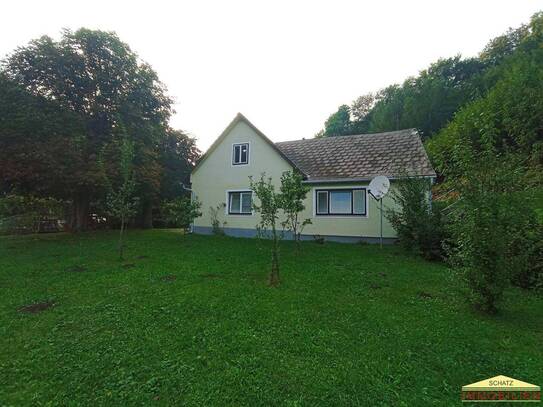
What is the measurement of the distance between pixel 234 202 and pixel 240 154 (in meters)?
2.93

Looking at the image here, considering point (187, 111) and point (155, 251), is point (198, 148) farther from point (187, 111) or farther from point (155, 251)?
point (155, 251)

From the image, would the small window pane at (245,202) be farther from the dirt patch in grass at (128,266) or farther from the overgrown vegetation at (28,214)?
the overgrown vegetation at (28,214)

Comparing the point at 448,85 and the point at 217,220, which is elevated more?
the point at 448,85

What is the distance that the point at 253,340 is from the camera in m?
3.89

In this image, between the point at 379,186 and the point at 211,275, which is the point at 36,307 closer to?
the point at 211,275

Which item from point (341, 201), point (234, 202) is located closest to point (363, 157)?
point (341, 201)

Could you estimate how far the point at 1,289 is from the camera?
20.5ft

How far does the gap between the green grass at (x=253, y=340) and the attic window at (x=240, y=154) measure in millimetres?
9146

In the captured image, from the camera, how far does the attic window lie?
1527 cm

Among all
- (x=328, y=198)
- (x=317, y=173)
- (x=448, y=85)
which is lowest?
(x=328, y=198)

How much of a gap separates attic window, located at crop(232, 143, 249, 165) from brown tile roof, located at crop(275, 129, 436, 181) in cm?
298

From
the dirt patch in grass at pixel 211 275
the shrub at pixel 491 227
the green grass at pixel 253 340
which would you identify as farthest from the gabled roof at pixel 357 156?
the dirt patch in grass at pixel 211 275

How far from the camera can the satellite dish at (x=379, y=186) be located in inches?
439

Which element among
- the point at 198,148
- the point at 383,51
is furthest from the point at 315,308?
the point at 198,148
